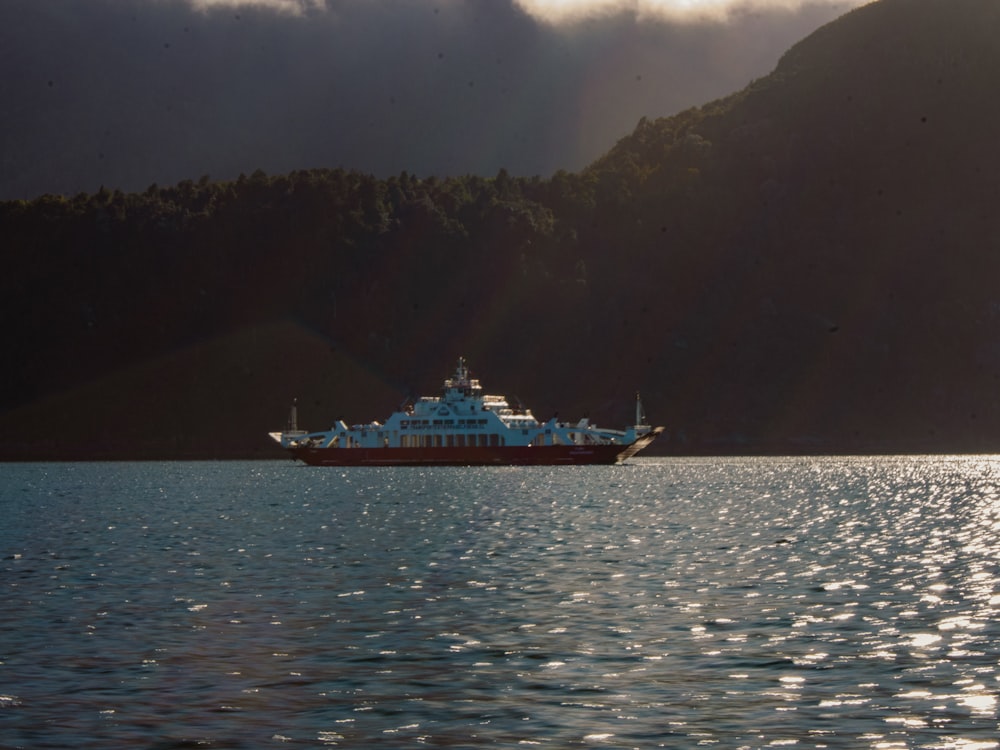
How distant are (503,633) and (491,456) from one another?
135337mm

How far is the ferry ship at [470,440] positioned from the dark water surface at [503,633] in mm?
94584

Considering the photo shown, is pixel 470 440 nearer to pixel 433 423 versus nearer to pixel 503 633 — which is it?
pixel 433 423

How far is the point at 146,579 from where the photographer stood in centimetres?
4306

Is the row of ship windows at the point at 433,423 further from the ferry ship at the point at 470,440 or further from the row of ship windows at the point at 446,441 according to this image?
the row of ship windows at the point at 446,441

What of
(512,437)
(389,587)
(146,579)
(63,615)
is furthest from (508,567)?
(512,437)

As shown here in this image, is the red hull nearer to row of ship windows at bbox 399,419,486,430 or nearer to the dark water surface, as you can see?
row of ship windows at bbox 399,419,486,430

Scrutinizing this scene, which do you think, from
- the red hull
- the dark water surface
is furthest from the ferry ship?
the dark water surface

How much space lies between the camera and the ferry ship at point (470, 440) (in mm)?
165750

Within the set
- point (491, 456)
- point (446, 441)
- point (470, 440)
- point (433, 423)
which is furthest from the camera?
point (470, 440)

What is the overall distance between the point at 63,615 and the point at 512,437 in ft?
439

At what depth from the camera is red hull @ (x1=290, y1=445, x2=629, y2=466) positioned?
6486 inches

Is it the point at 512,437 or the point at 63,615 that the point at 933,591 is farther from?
the point at 512,437

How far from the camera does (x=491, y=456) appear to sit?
548 ft

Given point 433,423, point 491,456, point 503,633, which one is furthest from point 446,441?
point 503,633
